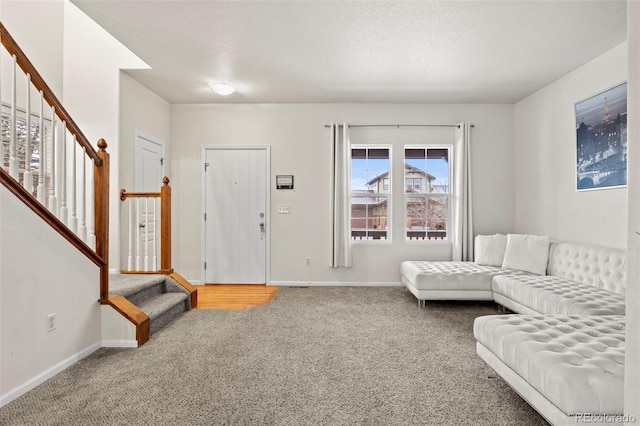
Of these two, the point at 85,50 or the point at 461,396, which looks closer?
the point at 461,396

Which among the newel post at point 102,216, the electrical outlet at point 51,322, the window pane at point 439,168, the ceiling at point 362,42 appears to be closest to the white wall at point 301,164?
the window pane at point 439,168

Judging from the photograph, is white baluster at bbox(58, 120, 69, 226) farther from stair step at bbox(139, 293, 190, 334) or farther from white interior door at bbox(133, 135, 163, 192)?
white interior door at bbox(133, 135, 163, 192)

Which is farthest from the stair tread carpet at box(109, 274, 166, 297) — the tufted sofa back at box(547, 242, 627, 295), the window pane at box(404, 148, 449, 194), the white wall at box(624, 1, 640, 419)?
the tufted sofa back at box(547, 242, 627, 295)

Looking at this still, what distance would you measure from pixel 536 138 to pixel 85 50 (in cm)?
566

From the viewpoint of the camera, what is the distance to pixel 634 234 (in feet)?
3.10

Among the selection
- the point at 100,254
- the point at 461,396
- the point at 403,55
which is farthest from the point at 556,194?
the point at 100,254

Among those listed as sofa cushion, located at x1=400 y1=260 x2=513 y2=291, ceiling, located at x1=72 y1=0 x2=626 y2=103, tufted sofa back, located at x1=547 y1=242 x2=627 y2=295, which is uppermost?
ceiling, located at x1=72 y1=0 x2=626 y2=103

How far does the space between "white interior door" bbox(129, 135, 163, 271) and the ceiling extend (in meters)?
0.81

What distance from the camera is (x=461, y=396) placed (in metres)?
1.93

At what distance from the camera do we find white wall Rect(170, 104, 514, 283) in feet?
15.7

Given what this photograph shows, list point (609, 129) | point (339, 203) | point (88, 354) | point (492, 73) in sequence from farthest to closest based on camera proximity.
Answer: point (339, 203) < point (492, 73) < point (609, 129) < point (88, 354)

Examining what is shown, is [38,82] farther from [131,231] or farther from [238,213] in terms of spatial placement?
[238,213]

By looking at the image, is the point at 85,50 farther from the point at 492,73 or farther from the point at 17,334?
the point at 492,73

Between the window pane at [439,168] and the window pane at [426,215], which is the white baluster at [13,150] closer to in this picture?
the window pane at [426,215]
